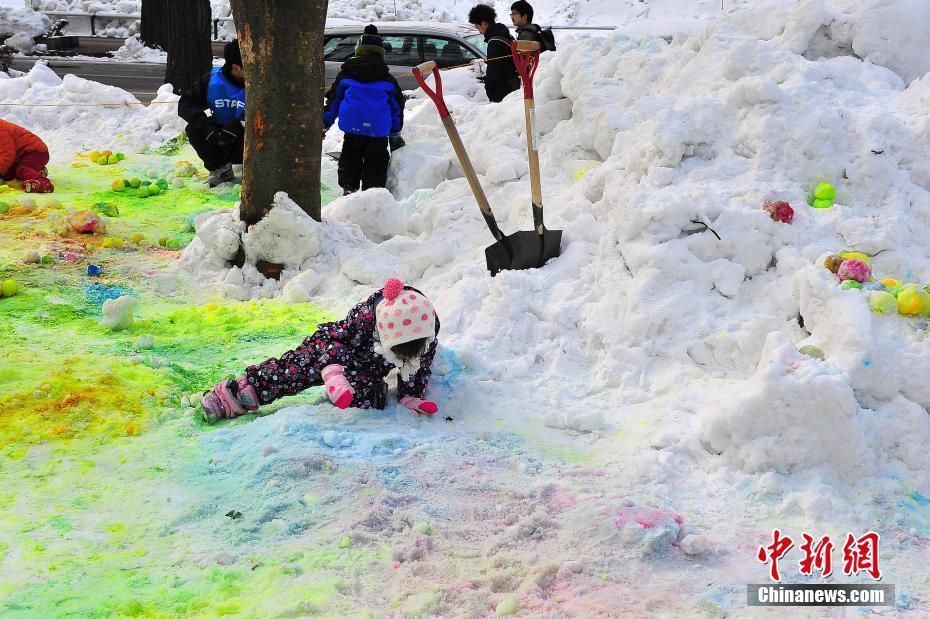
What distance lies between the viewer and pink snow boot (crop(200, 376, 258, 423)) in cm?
361

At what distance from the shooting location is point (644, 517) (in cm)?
285

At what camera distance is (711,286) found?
4.09m

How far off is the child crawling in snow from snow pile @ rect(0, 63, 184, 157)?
5771 millimetres

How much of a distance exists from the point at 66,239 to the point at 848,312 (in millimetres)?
4916

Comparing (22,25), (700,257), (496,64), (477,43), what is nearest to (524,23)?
(496,64)

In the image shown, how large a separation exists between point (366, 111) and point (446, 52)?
5.60m

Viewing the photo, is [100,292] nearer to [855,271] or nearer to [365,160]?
[365,160]

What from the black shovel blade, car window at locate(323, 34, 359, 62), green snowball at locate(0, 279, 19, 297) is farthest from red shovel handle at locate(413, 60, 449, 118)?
car window at locate(323, 34, 359, 62)

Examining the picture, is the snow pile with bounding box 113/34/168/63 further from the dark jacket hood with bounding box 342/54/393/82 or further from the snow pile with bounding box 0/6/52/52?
the dark jacket hood with bounding box 342/54/393/82

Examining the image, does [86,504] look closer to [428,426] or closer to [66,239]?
[428,426]

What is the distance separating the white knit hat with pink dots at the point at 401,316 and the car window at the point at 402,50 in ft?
30.2

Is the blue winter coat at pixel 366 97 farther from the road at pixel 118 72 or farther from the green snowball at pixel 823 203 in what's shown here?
the road at pixel 118 72

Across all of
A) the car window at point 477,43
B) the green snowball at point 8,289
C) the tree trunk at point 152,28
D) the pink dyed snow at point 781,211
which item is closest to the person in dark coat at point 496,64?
the car window at point 477,43

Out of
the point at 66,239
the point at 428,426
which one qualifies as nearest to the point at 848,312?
the point at 428,426
